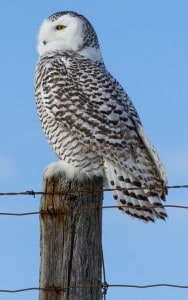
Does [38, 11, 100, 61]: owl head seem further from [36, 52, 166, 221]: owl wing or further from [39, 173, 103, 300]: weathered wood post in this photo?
[39, 173, 103, 300]: weathered wood post

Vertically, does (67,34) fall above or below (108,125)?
above

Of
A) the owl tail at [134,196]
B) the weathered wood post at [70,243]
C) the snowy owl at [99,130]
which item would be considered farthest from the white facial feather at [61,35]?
the weathered wood post at [70,243]

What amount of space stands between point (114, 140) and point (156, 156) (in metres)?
0.34

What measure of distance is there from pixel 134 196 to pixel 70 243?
1.66 m

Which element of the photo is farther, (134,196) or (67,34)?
(67,34)

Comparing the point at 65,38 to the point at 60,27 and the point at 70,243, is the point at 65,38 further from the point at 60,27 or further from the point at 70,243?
the point at 70,243

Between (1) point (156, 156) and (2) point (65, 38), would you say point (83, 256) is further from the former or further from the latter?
(2) point (65, 38)

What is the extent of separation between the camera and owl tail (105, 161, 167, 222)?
6004 millimetres

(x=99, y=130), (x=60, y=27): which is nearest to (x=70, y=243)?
(x=99, y=130)

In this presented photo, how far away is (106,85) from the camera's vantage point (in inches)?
267

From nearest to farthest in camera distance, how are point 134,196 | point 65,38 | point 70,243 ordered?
1. point 70,243
2. point 134,196
3. point 65,38

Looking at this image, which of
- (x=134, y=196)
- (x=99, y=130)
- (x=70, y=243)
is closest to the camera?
(x=70, y=243)

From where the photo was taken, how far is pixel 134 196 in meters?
6.07

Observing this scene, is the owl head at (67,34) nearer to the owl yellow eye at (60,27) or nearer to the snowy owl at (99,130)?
the owl yellow eye at (60,27)
